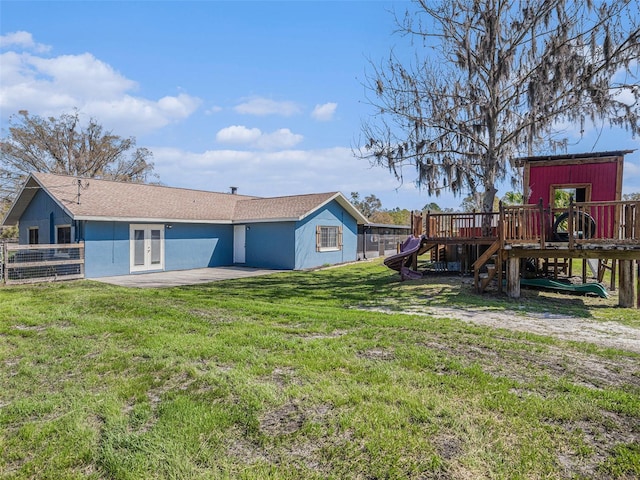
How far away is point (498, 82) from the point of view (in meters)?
11.2

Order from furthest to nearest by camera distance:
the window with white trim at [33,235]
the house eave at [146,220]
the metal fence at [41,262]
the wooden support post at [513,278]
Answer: the window with white trim at [33,235], the house eave at [146,220], the metal fence at [41,262], the wooden support post at [513,278]

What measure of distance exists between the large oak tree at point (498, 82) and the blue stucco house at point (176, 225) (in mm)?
5492

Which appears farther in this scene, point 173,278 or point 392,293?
point 173,278

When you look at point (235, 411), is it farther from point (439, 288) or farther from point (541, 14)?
point (541, 14)

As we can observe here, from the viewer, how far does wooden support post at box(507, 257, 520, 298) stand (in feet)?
29.1

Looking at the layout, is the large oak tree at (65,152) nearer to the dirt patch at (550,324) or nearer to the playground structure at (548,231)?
the playground structure at (548,231)

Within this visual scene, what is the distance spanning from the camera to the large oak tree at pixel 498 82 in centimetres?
1023

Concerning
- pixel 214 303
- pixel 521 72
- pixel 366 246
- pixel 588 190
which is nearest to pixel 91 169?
pixel 366 246

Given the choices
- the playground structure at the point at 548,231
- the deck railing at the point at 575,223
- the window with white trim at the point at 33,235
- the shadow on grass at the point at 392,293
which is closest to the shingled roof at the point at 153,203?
the window with white trim at the point at 33,235

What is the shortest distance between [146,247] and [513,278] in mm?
12616

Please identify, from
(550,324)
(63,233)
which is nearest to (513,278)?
A: (550,324)

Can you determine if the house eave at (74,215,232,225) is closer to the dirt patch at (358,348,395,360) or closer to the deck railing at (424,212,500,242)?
the deck railing at (424,212,500,242)

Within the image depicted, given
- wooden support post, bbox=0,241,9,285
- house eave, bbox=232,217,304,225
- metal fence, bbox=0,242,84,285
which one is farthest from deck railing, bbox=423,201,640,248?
wooden support post, bbox=0,241,9,285

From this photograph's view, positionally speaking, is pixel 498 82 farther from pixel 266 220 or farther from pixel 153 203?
pixel 153 203
